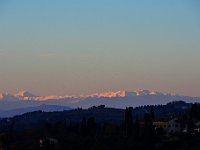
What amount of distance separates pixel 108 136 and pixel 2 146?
1227 centimetres

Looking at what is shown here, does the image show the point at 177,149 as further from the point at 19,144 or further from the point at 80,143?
the point at 19,144

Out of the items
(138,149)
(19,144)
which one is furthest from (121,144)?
(19,144)

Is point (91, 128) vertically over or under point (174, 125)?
under

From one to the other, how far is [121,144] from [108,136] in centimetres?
657

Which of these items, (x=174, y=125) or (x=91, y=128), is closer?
(x=91, y=128)

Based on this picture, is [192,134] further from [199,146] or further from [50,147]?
[50,147]

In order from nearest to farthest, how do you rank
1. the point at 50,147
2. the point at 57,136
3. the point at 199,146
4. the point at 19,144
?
the point at 199,146 → the point at 50,147 → the point at 19,144 → the point at 57,136

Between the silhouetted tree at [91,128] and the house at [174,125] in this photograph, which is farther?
the house at [174,125]

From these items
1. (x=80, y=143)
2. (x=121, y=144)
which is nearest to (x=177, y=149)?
(x=121, y=144)

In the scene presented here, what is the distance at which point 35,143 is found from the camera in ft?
258

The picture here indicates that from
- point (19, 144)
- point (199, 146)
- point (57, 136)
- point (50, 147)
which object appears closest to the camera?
point (199, 146)

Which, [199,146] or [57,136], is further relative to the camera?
[57,136]

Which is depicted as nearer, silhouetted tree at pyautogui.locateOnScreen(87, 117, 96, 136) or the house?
silhouetted tree at pyautogui.locateOnScreen(87, 117, 96, 136)

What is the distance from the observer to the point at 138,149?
69750 mm
